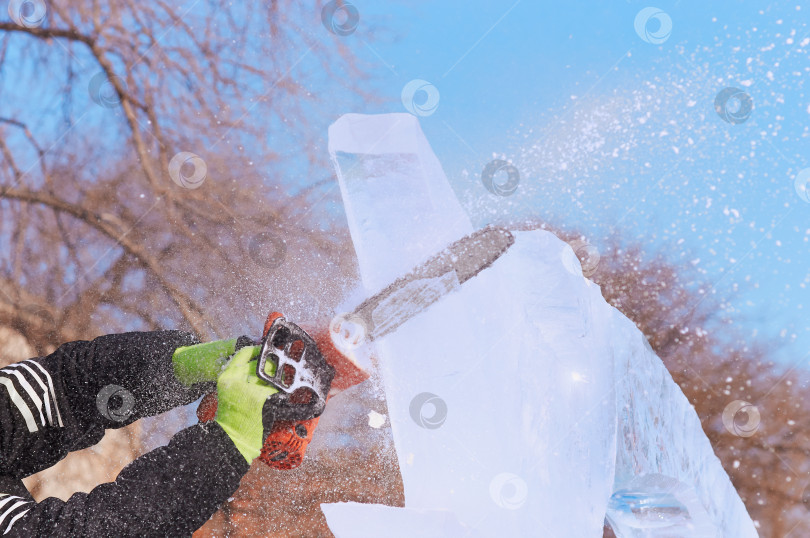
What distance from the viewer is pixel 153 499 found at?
47.6 inches

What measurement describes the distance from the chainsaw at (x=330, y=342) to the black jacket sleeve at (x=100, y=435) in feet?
0.50

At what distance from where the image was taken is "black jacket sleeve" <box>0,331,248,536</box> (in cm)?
119

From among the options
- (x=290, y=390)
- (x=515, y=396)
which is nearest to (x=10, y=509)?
(x=290, y=390)

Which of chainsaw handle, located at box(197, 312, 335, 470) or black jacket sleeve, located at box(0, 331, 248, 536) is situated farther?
chainsaw handle, located at box(197, 312, 335, 470)

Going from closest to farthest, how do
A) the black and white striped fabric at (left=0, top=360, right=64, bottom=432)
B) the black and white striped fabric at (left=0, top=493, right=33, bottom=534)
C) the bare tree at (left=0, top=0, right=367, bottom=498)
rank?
the black and white striped fabric at (left=0, top=493, right=33, bottom=534)
the black and white striped fabric at (left=0, top=360, right=64, bottom=432)
the bare tree at (left=0, top=0, right=367, bottom=498)

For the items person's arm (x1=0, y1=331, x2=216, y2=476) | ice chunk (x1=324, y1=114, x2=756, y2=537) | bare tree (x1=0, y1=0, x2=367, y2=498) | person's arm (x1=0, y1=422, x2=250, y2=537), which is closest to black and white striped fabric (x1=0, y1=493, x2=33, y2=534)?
person's arm (x1=0, y1=422, x2=250, y2=537)

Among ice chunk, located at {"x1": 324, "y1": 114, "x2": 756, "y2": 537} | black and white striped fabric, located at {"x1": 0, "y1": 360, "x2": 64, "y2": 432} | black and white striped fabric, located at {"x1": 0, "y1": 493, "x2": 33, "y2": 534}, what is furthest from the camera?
ice chunk, located at {"x1": 324, "y1": 114, "x2": 756, "y2": 537}

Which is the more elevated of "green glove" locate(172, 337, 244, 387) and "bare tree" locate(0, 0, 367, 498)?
"bare tree" locate(0, 0, 367, 498)

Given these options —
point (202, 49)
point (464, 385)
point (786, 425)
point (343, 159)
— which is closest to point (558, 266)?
point (464, 385)

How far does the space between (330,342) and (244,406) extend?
314mm

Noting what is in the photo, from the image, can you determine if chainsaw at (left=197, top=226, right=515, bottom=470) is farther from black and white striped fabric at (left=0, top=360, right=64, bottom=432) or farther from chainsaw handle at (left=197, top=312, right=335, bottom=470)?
black and white striped fabric at (left=0, top=360, right=64, bottom=432)

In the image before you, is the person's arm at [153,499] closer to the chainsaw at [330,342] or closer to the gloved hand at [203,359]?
the chainsaw at [330,342]

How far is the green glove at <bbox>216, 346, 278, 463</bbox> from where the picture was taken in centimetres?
128

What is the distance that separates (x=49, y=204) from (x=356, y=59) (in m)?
1.91
